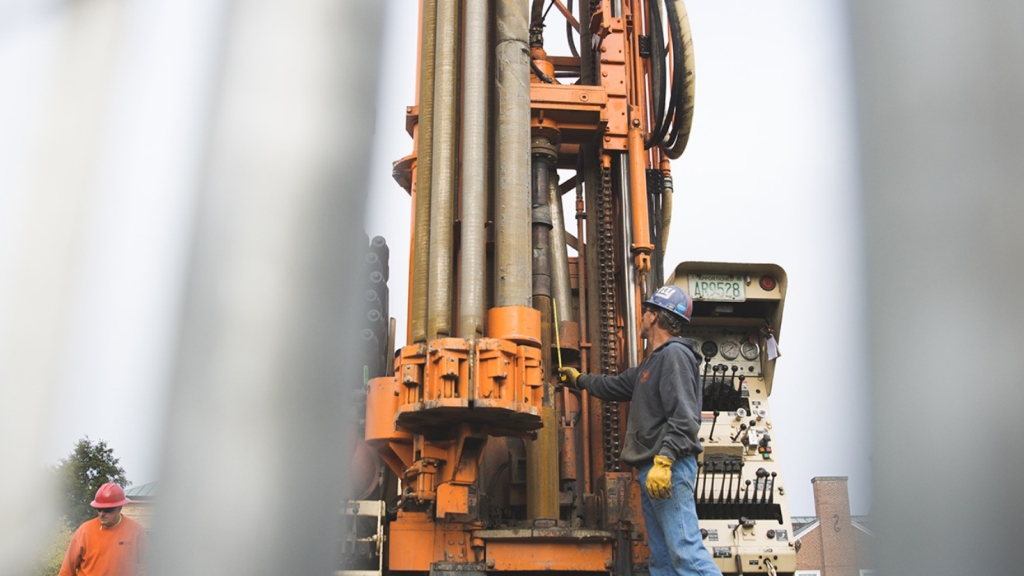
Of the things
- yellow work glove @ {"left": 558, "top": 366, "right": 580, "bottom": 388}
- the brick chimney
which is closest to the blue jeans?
the brick chimney

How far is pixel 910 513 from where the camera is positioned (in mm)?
2318

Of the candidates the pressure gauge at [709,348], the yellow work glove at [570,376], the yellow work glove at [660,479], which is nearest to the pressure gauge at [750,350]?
the pressure gauge at [709,348]

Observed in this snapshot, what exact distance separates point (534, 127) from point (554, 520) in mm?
3020

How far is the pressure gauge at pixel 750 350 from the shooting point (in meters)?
7.86

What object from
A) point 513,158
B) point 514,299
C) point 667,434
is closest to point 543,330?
point 514,299

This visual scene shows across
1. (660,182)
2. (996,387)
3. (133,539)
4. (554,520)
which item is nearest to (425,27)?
(660,182)

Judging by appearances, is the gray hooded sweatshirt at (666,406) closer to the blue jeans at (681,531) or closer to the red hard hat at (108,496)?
the blue jeans at (681,531)

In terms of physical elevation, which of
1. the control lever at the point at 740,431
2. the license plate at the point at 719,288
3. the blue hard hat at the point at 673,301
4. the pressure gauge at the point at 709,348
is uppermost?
the license plate at the point at 719,288

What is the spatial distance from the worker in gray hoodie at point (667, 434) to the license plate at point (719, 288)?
82.3 inches

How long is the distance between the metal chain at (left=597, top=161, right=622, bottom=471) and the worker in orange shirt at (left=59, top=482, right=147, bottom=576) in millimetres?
3162

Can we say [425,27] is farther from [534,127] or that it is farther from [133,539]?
[133,539]

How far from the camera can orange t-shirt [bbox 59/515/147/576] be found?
568 cm

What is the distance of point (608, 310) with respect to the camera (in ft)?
23.4

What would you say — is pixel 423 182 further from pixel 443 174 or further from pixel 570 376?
pixel 570 376
